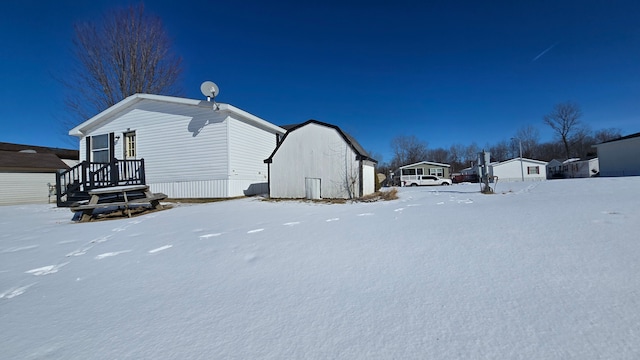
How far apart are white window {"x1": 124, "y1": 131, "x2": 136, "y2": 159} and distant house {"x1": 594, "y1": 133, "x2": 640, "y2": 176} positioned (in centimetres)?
3610

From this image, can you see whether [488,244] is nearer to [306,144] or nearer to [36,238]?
[36,238]

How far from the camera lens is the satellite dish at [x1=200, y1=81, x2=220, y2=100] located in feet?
35.3

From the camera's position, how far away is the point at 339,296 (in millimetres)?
2113

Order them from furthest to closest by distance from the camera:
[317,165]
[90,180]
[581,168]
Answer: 1. [581,168]
2. [317,165]
3. [90,180]

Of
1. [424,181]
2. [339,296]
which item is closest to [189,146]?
[339,296]

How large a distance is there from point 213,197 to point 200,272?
889 centimetres

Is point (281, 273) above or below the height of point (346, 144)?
below

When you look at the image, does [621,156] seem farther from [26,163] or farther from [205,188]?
[26,163]

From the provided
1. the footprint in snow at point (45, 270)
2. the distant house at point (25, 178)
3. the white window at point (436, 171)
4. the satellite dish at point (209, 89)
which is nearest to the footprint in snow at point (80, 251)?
the footprint in snow at point (45, 270)

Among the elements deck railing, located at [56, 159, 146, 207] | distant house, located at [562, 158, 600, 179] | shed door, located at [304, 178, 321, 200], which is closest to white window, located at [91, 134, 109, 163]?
deck railing, located at [56, 159, 146, 207]

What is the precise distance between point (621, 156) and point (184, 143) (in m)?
34.4

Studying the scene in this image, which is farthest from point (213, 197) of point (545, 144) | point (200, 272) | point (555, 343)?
point (545, 144)

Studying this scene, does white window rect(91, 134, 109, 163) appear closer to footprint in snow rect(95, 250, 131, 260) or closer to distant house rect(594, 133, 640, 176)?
footprint in snow rect(95, 250, 131, 260)

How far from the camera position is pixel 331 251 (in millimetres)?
3273
